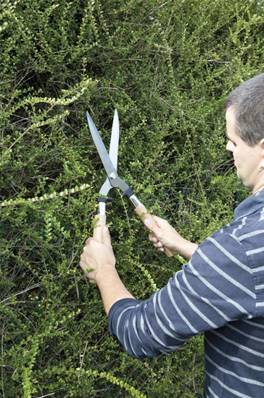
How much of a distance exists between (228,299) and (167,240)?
0.77 m

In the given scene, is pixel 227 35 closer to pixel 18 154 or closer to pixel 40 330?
pixel 18 154

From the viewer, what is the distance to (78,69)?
230cm

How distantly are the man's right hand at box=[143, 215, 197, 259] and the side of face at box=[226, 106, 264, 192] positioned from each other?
565 mm

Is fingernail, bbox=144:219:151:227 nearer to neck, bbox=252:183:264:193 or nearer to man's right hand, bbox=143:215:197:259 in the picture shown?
man's right hand, bbox=143:215:197:259

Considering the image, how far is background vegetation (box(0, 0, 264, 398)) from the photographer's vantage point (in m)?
1.87

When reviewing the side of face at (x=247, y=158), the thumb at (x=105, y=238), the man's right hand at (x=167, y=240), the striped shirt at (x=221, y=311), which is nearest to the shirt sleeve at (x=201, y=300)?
the striped shirt at (x=221, y=311)

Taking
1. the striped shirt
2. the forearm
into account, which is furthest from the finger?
the striped shirt

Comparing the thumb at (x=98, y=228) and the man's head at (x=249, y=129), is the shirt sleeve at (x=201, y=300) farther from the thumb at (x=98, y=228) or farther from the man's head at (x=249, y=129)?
the thumb at (x=98, y=228)

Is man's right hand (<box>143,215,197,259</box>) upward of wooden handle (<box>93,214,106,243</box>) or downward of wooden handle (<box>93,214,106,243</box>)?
downward

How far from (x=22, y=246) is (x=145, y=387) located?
73cm

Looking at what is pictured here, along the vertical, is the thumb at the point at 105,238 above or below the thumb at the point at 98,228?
below

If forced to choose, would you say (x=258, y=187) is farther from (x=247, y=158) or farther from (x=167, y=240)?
(x=167, y=240)

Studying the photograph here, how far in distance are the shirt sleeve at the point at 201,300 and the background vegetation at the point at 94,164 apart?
48 cm

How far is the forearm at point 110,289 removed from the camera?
1533 millimetres
